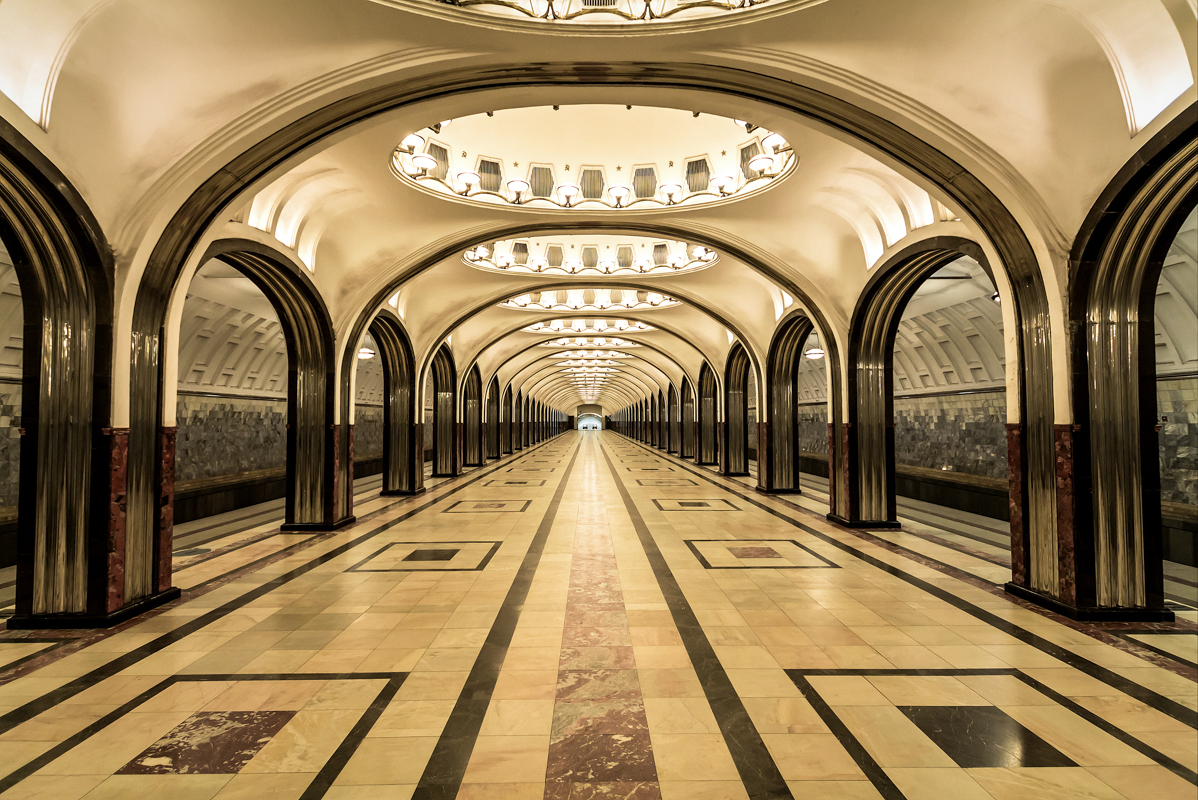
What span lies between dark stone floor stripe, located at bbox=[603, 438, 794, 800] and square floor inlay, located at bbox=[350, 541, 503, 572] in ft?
8.00

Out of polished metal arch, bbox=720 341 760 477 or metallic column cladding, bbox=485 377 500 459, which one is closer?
polished metal arch, bbox=720 341 760 477

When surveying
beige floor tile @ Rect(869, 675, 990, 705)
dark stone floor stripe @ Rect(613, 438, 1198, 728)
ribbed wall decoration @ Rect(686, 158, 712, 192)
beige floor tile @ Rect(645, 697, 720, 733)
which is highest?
ribbed wall decoration @ Rect(686, 158, 712, 192)

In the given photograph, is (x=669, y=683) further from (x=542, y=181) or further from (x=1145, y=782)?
(x=542, y=181)

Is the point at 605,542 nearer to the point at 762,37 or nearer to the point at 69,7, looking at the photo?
the point at 762,37

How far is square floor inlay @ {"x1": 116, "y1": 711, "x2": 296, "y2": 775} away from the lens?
2881 mm

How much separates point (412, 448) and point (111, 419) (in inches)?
336

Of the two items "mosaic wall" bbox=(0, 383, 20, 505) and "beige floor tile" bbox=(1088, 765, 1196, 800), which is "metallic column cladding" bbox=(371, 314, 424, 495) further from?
"beige floor tile" bbox=(1088, 765, 1196, 800)

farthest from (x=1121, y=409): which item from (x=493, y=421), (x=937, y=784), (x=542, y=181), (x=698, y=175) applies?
(x=493, y=421)

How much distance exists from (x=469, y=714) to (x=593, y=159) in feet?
27.7

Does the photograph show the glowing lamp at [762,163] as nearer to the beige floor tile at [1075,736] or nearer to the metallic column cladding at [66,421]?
the beige floor tile at [1075,736]

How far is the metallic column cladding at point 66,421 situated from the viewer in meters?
4.83

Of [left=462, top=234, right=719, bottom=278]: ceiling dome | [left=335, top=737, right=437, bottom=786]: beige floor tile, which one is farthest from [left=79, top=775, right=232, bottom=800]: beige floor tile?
[left=462, top=234, right=719, bottom=278]: ceiling dome

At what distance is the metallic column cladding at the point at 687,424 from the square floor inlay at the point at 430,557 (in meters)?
18.3

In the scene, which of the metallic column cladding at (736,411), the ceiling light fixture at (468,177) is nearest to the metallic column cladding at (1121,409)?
the ceiling light fixture at (468,177)
